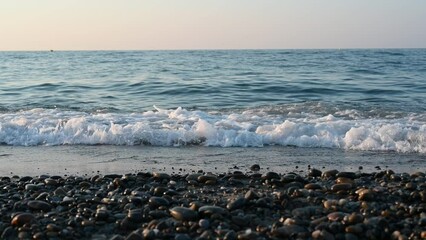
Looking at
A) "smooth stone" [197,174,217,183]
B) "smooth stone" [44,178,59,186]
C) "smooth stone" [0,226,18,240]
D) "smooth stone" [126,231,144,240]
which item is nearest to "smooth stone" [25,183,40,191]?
"smooth stone" [44,178,59,186]

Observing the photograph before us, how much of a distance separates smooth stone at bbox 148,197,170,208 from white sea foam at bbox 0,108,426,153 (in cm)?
392

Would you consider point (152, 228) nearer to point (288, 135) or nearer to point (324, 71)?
point (288, 135)

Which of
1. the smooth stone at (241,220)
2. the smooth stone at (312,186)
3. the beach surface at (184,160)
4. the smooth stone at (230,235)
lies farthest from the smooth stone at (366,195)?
the beach surface at (184,160)

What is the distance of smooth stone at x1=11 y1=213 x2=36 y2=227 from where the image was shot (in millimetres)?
4461

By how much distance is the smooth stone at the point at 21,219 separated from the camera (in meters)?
4.46

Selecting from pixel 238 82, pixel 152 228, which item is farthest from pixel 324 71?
pixel 152 228

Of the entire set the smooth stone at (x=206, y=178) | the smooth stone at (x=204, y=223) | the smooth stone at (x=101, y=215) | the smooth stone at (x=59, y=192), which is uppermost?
the smooth stone at (x=204, y=223)

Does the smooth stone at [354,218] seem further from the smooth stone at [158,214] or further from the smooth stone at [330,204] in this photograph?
the smooth stone at [158,214]

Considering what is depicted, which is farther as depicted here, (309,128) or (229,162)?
(309,128)

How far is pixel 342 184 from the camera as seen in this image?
5430 millimetres

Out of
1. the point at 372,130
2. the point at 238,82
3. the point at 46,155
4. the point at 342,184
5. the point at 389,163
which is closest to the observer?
the point at 342,184

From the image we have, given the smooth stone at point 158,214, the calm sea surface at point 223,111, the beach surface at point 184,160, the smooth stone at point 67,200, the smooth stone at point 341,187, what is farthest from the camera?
the calm sea surface at point 223,111

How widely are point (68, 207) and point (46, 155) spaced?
3503mm

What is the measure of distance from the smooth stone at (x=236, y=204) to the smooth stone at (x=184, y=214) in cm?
37
